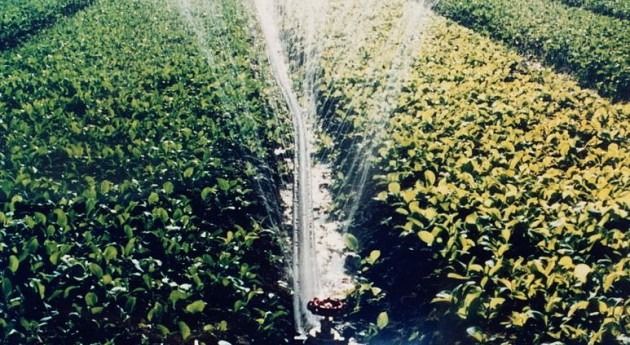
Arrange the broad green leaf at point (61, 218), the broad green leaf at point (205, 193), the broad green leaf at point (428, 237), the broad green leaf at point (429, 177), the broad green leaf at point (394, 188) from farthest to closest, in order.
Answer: the broad green leaf at point (394, 188) → the broad green leaf at point (429, 177) → the broad green leaf at point (205, 193) → the broad green leaf at point (428, 237) → the broad green leaf at point (61, 218)

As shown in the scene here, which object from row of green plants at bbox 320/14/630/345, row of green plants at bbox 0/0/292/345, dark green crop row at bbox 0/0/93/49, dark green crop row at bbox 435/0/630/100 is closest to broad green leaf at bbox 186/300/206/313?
row of green plants at bbox 0/0/292/345

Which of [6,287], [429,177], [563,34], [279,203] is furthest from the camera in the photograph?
[563,34]

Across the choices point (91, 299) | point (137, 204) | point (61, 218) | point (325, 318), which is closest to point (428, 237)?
point (325, 318)

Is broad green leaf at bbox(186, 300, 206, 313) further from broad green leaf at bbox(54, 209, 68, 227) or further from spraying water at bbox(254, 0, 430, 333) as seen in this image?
broad green leaf at bbox(54, 209, 68, 227)

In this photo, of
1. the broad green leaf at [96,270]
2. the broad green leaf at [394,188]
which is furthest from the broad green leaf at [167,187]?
the broad green leaf at [394,188]

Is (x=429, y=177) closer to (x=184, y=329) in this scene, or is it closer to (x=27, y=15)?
(x=184, y=329)

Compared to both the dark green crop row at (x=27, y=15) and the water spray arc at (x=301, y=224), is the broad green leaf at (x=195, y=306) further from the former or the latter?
the dark green crop row at (x=27, y=15)
